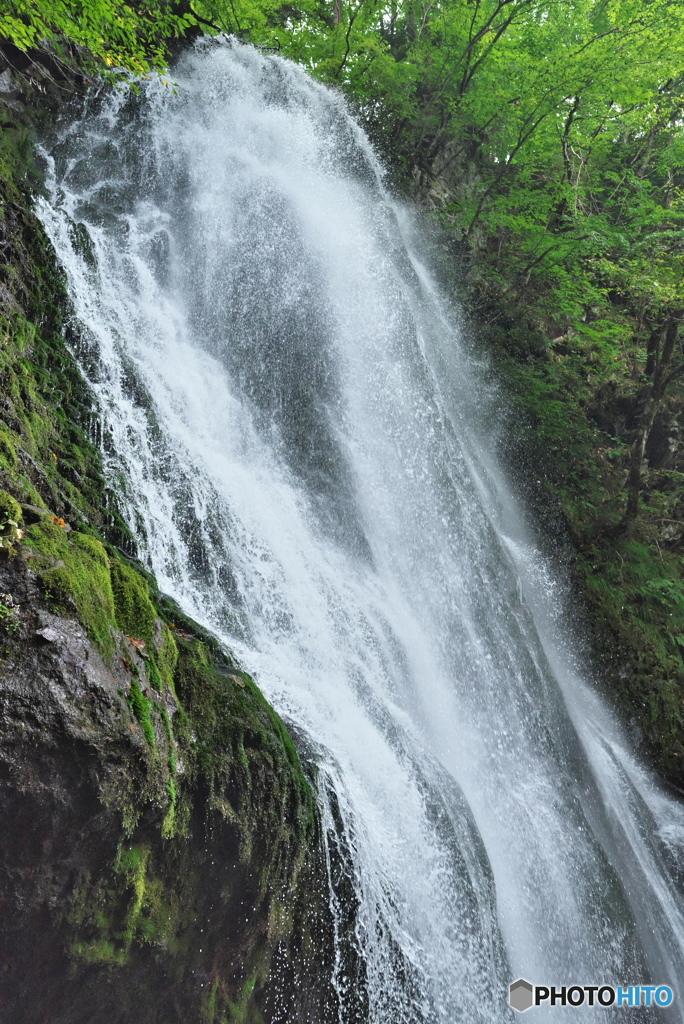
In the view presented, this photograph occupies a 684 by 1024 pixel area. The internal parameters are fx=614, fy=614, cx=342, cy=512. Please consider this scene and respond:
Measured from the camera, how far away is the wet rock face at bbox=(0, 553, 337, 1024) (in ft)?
8.25

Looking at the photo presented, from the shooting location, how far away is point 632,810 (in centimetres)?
708

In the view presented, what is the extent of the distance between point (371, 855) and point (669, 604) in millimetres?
6964

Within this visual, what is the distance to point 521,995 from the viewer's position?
475 centimetres

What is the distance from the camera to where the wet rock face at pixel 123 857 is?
2514 millimetres

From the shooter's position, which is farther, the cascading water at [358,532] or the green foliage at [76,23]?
the green foliage at [76,23]

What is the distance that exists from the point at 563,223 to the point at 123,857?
14004 millimetres

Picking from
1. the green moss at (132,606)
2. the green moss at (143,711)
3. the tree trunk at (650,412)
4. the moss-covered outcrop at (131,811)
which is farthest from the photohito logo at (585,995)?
the tree trunk at (650,412)

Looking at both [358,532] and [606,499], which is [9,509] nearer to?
[358,532]

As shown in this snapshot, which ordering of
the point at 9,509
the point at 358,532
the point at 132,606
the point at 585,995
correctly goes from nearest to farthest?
the point at 9,509
the point at 132,606
the point at 585,995
the point at 358,532

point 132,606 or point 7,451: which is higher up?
point 7,451

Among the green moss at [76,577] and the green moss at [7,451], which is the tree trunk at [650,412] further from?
the green moss at [7,451]

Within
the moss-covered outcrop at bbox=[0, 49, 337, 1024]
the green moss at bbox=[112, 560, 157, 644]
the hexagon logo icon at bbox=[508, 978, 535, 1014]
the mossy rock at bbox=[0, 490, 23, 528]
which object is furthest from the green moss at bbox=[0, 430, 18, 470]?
the hexagon logo icon at bbox=[508, 978, 535, 1014]

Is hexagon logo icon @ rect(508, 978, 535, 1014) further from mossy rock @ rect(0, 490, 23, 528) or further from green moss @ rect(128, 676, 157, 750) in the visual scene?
mossy rock @ rect(0, 490, 23, 528)

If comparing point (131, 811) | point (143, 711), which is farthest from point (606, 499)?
point (131, 811)
